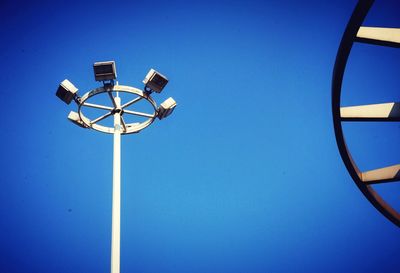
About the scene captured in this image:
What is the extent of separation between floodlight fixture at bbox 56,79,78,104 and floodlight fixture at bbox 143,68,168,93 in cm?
167

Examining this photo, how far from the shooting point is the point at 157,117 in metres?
7.83

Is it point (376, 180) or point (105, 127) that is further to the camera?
point (105, 127)

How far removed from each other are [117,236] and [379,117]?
476cm

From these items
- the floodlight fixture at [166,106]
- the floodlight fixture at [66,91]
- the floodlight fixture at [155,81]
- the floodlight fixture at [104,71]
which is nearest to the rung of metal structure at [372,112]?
the floodlight fixture at [155,81]

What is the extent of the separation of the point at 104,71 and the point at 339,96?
15.8ft

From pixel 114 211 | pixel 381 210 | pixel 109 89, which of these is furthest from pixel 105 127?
pixel 381 210

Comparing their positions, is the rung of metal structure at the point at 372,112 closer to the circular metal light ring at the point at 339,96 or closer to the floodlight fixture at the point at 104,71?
the circular metal light ring at the point at 339,96

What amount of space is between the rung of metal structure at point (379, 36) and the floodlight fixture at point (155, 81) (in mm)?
4296

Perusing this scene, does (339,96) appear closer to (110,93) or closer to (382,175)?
(382,175)

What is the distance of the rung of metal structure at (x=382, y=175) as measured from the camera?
13.7ft

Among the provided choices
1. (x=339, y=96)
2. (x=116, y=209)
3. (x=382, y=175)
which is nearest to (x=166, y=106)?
(x=116, y=209)

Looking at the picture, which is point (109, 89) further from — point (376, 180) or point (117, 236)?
point (376, 180)

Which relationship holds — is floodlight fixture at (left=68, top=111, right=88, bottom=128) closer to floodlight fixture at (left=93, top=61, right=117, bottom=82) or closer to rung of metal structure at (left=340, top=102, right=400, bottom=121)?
floodlight fixture at (left=93, top=61, right=117, bottom=82)

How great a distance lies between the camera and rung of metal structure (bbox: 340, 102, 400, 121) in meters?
4.07
